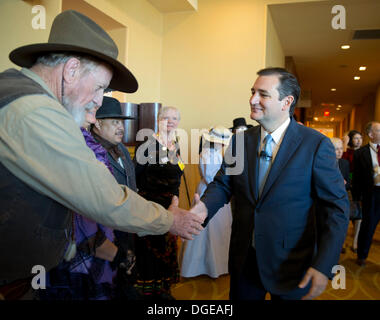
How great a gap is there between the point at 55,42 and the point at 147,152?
1.86 meters

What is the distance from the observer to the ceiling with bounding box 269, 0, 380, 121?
5.69 m

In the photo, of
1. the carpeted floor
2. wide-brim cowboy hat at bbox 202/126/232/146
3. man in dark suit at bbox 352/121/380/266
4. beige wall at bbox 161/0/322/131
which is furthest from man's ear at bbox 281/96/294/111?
beige wall at bbox 161/0/322/131

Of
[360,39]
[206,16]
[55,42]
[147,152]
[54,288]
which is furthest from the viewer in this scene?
[360,39]

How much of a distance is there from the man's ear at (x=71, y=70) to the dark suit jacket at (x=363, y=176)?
13.3 feet

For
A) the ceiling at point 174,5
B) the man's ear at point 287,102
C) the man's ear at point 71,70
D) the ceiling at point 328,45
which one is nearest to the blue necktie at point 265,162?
the man's ear at point 287,102

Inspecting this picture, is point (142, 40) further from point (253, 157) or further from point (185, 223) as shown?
point (185, 223)

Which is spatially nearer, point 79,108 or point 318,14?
point 79,108

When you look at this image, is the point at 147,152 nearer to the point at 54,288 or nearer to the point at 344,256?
the point at 54,288

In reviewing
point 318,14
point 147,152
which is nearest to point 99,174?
point 147,152

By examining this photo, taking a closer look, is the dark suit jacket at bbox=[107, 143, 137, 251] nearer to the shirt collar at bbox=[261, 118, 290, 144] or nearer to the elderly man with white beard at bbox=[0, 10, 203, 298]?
the elderly man with white beard at bbox=[0, 10, 203, 298]

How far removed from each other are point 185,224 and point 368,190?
3576 mm

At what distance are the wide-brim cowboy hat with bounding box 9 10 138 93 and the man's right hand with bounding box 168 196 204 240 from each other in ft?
2.37

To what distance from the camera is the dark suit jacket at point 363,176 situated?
425cm

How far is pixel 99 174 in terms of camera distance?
108cm
